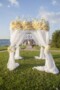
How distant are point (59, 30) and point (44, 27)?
49.0 feet

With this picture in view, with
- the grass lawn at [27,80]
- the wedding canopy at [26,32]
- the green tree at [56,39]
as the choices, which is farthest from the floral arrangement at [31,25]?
→ the green tree at [56,39]

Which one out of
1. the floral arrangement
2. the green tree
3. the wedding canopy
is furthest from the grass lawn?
the green tree

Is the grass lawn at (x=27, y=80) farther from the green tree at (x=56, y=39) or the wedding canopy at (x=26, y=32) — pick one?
the green tree at (x=56, y=39)

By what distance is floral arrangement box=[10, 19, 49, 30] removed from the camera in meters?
11.8

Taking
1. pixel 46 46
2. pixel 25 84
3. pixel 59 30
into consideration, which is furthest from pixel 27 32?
pixel 59 30

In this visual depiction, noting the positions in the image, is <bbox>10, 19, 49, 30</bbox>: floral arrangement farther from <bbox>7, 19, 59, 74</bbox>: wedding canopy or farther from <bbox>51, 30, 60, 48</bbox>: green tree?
<bbox>51, 30, 60, 48</bbox>: green tree

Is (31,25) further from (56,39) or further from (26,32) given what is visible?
(56,39)

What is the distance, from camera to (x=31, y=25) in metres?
12.0

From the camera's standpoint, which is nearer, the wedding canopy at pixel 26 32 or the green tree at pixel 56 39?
the wedding canopy at pixel 26 32

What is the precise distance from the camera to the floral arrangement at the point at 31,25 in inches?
465

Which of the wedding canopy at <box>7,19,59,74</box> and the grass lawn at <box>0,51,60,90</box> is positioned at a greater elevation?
the wedding canopy at <box>7,19,59,74</box>

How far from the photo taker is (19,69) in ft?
37.6

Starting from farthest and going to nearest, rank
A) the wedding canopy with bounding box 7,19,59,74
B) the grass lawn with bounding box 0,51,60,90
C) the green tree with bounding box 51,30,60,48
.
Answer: the green tree with bounding box 51,30,60,48, the wedding canopy with bounding box 7,19,59,74, the grass lawn with bounding box 0,51,60,90

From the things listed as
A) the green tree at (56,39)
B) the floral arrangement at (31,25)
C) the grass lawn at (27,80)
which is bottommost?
the grass lawn at (27,80)
